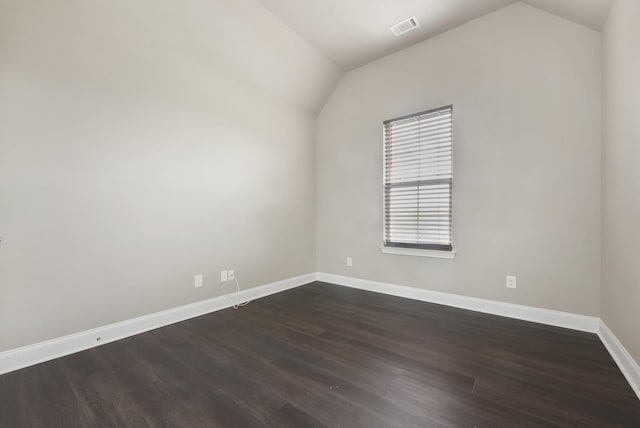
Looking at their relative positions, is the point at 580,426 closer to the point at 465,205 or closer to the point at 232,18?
the point at 465,205

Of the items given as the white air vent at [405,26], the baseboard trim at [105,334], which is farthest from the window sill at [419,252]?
the white air vent at [405,26]

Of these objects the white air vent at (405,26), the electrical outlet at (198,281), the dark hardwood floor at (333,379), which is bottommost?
the dark hardwood floor at (333,379)

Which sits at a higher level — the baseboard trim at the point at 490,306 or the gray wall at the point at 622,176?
the gray wall at the point at 622,176

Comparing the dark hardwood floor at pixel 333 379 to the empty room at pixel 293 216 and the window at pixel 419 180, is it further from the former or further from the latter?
the window at pixel 419 180

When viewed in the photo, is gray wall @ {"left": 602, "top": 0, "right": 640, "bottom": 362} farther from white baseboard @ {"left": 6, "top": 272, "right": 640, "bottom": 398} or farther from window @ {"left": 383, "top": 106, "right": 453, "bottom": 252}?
window @ {"left": 383, "top": 106, "right": 453, "bottom": 252}

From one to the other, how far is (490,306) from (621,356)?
96cm

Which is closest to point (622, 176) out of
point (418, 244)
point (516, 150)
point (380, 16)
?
point (516, 150)

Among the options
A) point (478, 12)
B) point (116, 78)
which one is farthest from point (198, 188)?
point (478, 12)

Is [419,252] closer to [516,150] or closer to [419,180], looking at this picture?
[419,180]

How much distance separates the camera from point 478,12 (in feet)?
8.61

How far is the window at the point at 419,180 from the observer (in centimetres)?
294

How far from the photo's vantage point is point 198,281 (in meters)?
2.70

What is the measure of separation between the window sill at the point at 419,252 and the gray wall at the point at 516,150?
0.07 m

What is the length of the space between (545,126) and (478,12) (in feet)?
4.32
